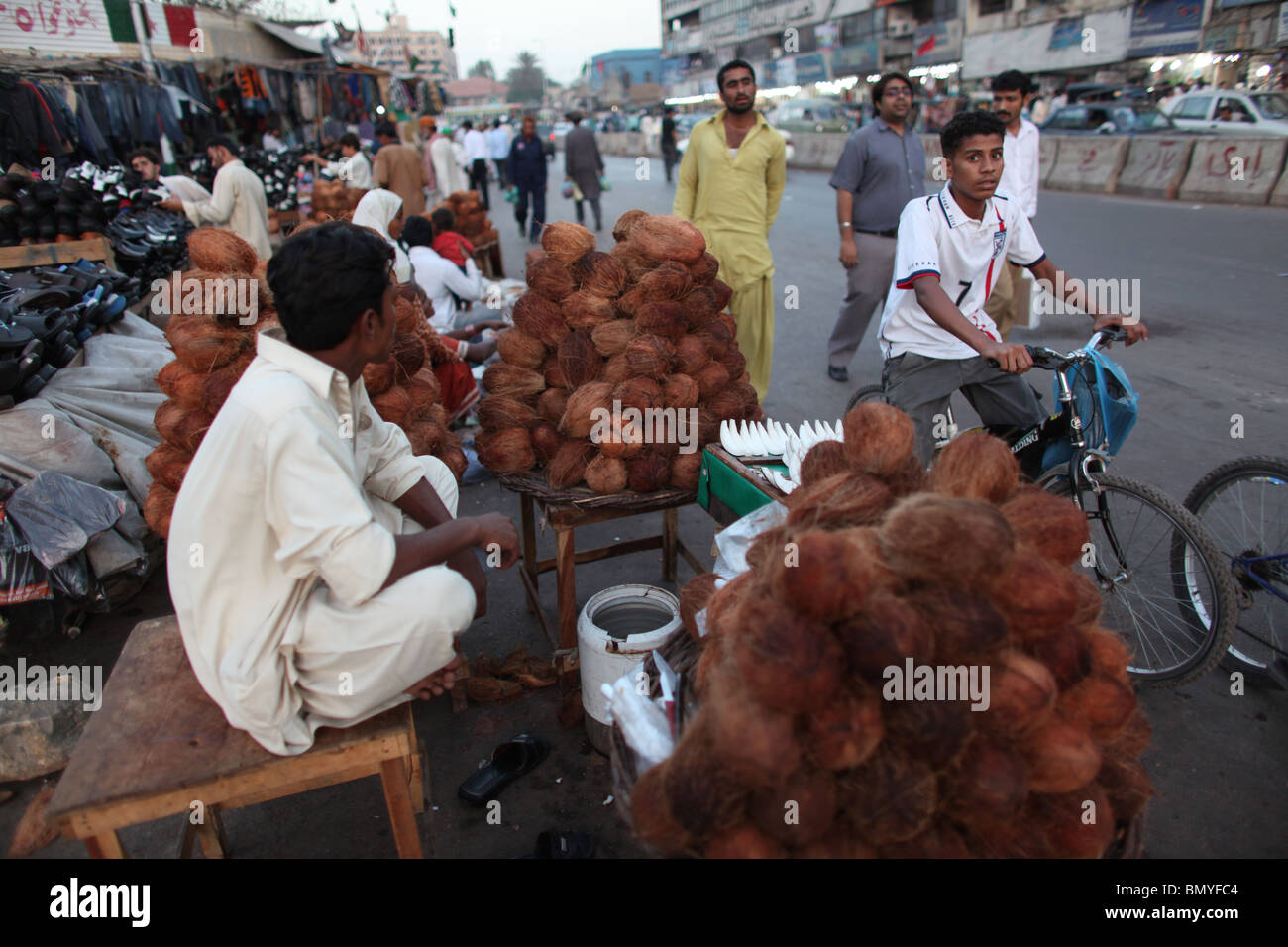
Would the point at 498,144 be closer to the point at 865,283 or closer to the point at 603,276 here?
the point at 865,283

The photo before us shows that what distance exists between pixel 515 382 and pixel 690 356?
0.73 m

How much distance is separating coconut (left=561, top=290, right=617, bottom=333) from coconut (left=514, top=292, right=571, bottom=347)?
0.05 meters

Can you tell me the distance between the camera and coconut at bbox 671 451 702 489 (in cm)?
289

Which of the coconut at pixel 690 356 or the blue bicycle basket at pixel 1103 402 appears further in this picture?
the coconut at pixel 690 356

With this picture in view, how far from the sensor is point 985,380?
3.21 metres

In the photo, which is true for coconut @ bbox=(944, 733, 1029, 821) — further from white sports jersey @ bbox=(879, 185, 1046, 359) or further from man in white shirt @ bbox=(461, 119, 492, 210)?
man in white shirt @ bbox=(461, 119, 492, 210)

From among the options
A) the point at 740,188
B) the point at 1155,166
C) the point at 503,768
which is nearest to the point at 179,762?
the point at 503,768

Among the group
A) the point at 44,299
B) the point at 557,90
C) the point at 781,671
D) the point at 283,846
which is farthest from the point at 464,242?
the point at 557,90

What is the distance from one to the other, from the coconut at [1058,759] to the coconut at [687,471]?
5.41 feet

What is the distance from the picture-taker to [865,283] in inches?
226

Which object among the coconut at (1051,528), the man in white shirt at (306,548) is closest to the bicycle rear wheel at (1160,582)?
the coconut at (1051,528)

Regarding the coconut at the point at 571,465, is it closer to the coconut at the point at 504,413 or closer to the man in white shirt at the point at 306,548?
the coconut at the point at 504,413

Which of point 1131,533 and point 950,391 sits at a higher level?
point 950,391

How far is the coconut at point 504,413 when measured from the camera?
3.03 meters
